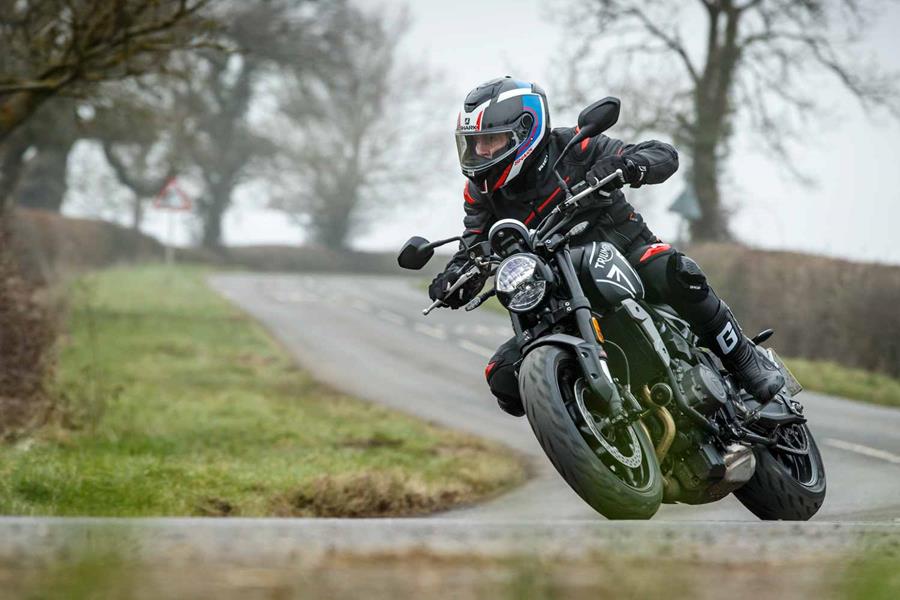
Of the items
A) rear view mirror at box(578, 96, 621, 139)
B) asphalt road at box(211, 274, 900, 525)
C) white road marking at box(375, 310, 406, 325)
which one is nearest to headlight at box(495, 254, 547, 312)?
rear view mirror at box(578, 96, 621, 139)

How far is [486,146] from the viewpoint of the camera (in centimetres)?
595

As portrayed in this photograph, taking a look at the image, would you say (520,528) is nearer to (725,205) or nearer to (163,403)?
(163,403)

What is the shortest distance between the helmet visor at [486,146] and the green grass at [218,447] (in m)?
2.53

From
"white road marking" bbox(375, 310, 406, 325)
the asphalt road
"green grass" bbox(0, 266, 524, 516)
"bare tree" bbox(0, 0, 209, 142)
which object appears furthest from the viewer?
"white road marking" bbox(375, 310, 406, 325)

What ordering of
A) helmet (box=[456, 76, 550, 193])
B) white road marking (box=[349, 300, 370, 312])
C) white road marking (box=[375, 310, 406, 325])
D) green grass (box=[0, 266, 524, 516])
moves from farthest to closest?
white road marking (box=[349, 300, 370, 312]), white road marking (box=[375, 310, 406, 325]), green grass (box=[0, 266, 524, 516]), helmet (box=[456, 76, 550, 193])

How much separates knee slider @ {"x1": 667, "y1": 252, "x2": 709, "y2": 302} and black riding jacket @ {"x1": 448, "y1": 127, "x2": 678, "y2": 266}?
0.66 feet

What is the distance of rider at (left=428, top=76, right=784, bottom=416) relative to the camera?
5922 mm

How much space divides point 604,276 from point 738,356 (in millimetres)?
1066

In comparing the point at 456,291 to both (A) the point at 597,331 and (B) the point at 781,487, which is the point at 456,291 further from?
(B) the point at 781,487

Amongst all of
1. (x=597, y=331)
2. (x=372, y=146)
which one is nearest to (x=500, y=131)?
(x=597, y=331)

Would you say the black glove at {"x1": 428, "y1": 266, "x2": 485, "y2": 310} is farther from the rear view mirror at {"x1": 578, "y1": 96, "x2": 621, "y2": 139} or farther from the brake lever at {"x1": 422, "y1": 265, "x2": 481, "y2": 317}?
the rear view mirror at {"x1": 578, "y1": 96, "x2": 621, "y2": 139}

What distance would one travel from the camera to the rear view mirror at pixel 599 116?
18.2 feet

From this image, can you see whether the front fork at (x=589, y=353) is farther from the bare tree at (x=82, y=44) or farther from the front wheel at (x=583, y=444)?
the bare tree at (x=82, y=44)

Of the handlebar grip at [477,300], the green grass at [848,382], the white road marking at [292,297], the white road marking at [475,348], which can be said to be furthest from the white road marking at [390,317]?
the handlebar grip at [477,300]
